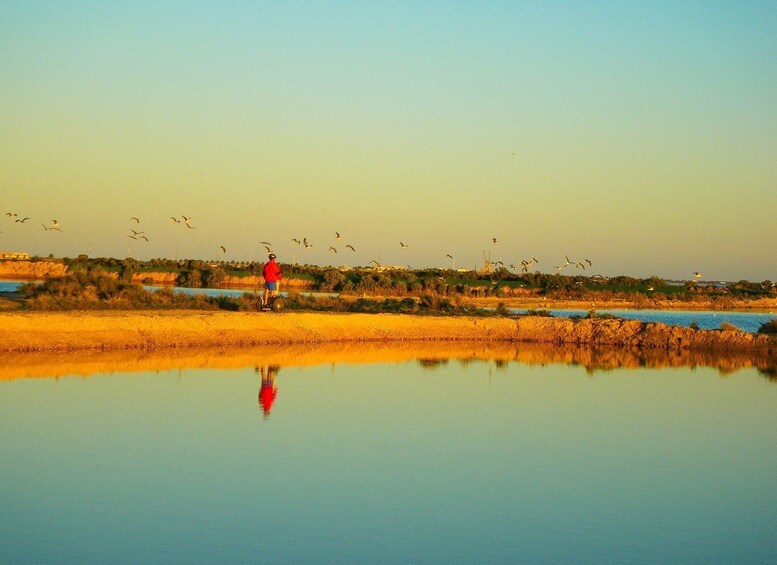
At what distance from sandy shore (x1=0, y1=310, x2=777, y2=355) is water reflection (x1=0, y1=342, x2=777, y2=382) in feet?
1.57

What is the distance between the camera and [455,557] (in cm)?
915

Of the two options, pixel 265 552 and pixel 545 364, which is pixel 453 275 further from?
pixel 265 552

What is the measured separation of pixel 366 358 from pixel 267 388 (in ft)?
19.3

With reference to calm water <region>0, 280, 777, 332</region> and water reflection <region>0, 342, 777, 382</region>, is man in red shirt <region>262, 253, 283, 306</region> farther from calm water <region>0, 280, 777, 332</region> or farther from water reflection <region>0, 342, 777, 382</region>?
calm water <region>0, 280, 777, 332</region>

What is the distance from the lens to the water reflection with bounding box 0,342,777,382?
66.6 ft

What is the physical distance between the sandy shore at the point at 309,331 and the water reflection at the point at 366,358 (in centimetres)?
48

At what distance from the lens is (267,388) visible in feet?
61.0

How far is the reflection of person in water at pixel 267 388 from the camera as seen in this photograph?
1673 centimetres

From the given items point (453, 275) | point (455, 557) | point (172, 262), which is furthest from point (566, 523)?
point (172, 262)

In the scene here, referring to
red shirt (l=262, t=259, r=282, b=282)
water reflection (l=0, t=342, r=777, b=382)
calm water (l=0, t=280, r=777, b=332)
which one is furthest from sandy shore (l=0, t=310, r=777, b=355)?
calm water (l=0, t=280, r=777, b=332)

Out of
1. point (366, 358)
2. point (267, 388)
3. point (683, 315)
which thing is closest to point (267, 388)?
point (267, 388)

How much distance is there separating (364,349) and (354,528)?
1639 cm

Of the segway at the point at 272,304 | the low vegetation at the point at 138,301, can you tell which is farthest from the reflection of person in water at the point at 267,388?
the low vegetation at the point at 138,301

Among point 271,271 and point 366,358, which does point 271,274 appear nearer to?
point 271,271
